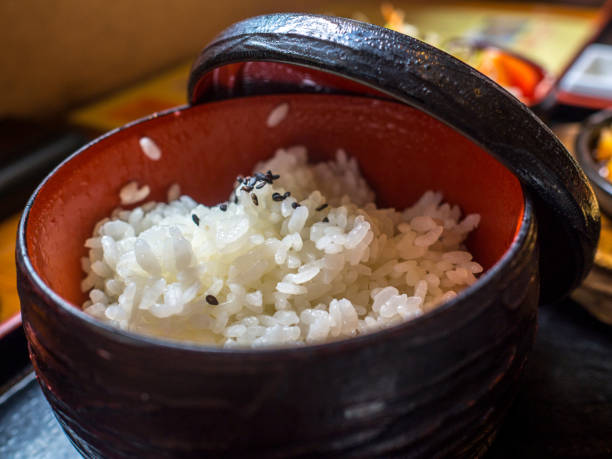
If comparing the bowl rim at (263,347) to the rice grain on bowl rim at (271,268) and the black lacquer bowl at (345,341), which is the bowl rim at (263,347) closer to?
the black lacquer bowl at (345,341)

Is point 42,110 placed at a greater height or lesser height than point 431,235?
lesser

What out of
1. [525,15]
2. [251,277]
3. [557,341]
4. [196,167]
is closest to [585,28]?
[525,15]

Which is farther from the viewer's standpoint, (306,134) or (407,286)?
(306,134)

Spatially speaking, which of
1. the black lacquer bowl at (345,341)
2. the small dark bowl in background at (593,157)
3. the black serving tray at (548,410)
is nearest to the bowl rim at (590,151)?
the small dark bowl in background at (593,157)

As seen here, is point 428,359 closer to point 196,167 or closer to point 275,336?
point 275,336

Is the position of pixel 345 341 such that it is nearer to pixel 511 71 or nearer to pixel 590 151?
pixel 590 151

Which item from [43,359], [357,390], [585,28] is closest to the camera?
[357,390]

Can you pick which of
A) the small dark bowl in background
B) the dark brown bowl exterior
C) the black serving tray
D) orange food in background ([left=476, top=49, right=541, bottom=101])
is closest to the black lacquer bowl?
the dark brown bowl exterior
